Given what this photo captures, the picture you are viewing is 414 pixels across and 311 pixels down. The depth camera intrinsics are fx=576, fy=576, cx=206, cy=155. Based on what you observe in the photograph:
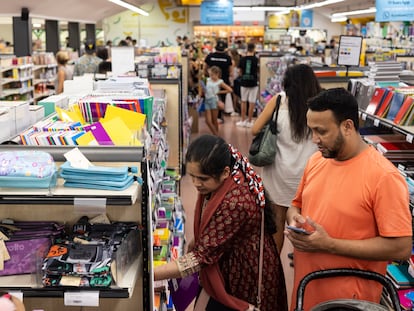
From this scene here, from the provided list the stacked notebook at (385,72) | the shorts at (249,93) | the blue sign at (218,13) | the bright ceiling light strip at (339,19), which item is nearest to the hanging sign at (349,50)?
the stacked notebook at (385,72)

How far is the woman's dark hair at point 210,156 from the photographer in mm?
2473

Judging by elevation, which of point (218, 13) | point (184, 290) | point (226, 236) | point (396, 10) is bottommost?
point (184, 290)

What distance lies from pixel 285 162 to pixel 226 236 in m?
2.07

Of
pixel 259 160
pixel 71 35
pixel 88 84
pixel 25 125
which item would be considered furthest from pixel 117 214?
pixel 71 35

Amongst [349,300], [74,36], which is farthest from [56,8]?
[349,300]

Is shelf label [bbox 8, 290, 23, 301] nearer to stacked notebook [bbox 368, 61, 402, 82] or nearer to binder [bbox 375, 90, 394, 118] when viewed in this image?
binder [bbox 375, 90, 394, 118]

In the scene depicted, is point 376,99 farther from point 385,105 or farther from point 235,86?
point 235,86

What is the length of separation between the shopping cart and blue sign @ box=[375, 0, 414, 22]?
31.9 ft

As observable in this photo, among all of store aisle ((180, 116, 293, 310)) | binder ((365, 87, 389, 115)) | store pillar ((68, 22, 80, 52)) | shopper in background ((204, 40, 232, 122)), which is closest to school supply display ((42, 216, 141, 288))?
store aisle ((180, 116, 293, 310))

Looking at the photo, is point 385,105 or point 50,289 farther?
→ point 385,105

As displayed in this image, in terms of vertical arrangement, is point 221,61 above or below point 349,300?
above

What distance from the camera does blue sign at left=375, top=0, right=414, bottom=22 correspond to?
1119cm

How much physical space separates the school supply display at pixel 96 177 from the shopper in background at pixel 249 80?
34.8ft

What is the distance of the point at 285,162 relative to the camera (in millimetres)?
4477
